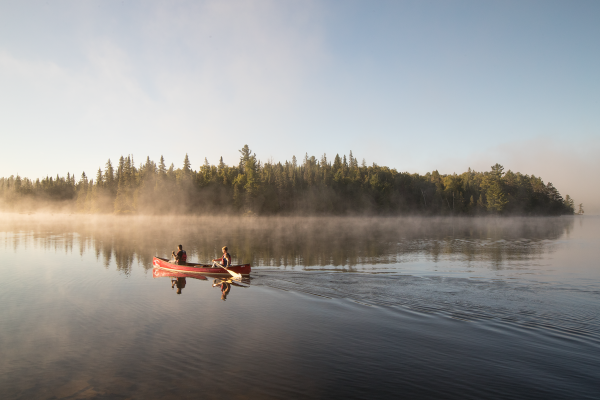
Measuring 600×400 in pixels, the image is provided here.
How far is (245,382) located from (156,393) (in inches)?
101

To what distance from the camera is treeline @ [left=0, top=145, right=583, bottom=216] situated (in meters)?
136

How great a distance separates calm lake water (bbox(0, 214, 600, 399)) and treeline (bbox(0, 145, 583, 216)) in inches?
4081

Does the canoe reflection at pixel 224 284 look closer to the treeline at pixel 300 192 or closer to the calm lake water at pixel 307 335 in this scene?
the calm lake water at pixel 307 335

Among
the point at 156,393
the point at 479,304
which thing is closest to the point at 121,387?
the point at 156,393

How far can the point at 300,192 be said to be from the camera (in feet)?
507

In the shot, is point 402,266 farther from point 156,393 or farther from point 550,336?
point 156,393

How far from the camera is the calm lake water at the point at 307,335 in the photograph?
1066 centimetres

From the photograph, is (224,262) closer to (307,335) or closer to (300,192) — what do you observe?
(307,335)

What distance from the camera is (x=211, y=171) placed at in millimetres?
146250

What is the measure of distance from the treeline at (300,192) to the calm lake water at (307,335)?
103656 mm

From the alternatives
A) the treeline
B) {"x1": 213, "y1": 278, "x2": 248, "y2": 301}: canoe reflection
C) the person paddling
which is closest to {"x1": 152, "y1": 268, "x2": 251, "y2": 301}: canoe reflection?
{"x1": 213, "y1": 278, "x2": 248, "y2": 301}: canoe reflection

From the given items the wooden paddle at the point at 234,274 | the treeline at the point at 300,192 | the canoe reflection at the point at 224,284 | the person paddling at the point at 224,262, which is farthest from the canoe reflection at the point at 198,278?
the treeline at the point at 300,192

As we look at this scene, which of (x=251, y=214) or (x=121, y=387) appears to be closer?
(x=121, y=387)

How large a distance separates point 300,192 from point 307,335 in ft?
460
